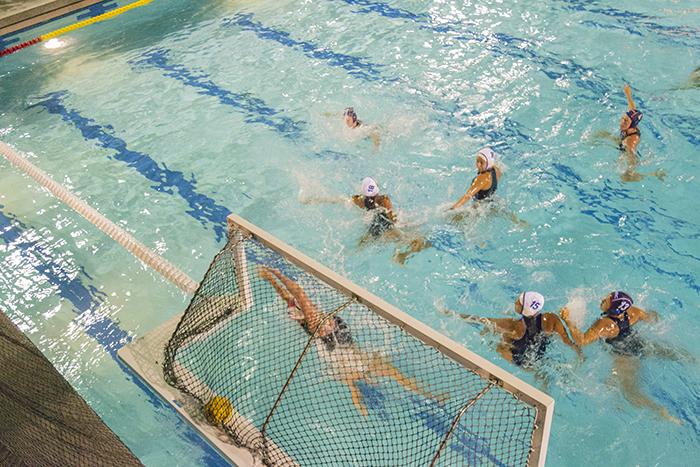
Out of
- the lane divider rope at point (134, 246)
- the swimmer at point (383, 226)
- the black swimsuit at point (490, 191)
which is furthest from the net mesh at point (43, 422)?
the black swimsuit at point (490, 191)

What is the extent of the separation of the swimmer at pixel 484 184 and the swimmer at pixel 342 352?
5.69 feet

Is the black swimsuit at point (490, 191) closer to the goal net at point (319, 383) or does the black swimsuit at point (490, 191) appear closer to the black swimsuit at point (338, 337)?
the goal net at point (319, 383)

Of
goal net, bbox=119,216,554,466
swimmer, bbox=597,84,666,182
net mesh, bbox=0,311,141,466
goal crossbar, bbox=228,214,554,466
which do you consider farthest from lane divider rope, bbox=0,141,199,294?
swimmer, bbox=597,84,666,182

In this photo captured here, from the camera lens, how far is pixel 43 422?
249 centimetres

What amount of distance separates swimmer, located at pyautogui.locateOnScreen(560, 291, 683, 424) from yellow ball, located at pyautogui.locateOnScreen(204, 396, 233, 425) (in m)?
1.99

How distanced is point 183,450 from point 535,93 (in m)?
5.05

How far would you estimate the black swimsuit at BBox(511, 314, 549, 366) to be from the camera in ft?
A: 10.9

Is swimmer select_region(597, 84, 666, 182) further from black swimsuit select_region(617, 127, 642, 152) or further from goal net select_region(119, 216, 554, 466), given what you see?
goal net select_region(119, 216, 554, 466)

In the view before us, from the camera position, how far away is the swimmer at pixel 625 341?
3.26 m

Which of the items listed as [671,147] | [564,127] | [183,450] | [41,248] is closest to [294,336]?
[183,450]

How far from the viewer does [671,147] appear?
16.8 ft

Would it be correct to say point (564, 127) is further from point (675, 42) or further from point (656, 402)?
point (656, 402)

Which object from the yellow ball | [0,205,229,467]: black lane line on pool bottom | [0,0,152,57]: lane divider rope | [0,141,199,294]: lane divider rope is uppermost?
[0,0,152,57]: lane divider rope

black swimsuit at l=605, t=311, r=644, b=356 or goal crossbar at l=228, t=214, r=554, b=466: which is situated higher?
goal crossbar at l=228, t=214, r=554, b=466
